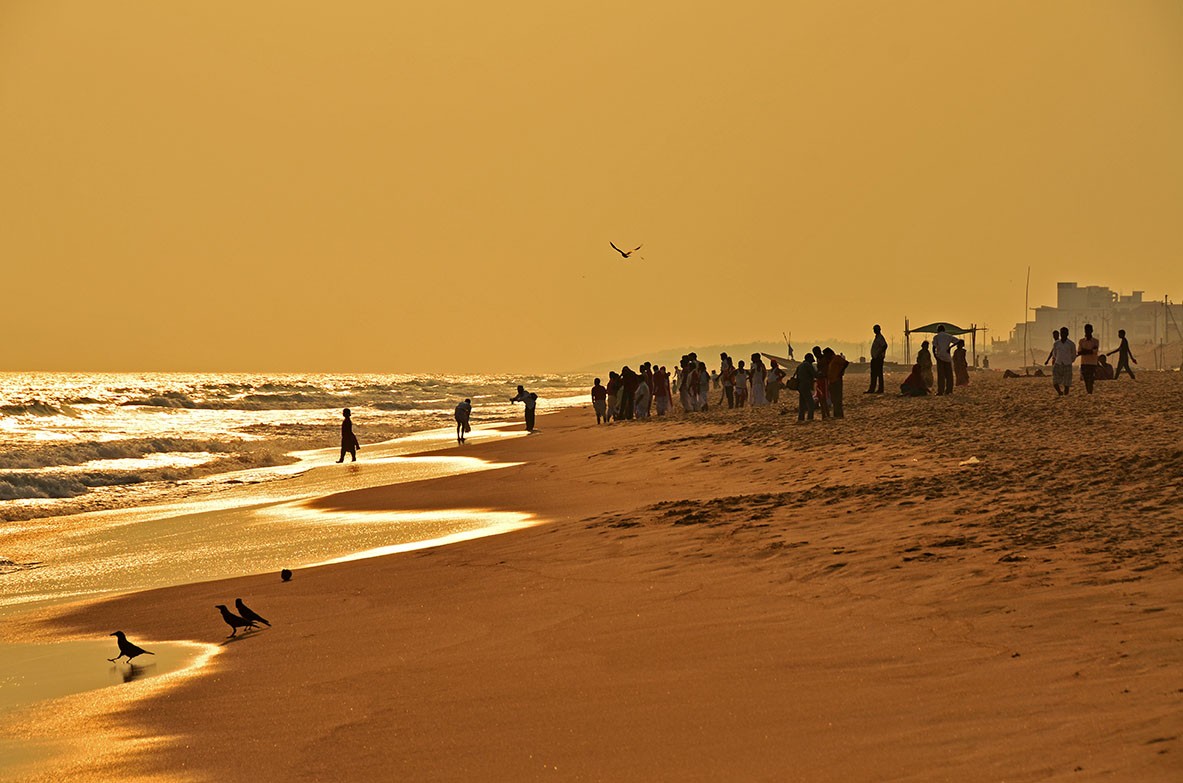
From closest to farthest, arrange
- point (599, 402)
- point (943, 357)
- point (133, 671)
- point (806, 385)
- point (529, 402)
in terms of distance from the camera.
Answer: point (133, 671), point (806, 385), point (943, 357), point (529, 402), point (599, 402)

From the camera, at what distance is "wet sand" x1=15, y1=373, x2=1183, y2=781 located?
18.6ft

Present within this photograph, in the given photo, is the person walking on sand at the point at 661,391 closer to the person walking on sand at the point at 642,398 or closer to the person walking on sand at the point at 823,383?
the person walking on sand at the point at 642,398

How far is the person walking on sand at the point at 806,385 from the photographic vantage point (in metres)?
25.8

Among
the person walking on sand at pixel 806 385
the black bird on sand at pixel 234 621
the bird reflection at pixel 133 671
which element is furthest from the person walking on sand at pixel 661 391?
the bird reflection at pixel 133 671

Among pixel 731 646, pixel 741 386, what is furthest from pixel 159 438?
pixel 731 646

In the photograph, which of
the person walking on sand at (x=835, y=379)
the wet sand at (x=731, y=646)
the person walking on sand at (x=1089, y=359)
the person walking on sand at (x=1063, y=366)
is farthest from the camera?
the person walking on sand at (x=1063, y=366)

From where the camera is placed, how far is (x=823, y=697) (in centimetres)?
641

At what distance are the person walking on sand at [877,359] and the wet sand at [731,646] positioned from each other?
12.4 metres

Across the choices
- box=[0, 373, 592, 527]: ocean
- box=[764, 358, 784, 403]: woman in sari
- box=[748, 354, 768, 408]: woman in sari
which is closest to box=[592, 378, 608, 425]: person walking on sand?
box=[748, 354, 768, 408]: woman in sari

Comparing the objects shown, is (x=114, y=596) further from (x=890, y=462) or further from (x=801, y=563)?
(x=890, y=462)

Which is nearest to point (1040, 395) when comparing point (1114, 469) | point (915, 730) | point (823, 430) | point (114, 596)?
point (823, 430)

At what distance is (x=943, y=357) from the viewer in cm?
2869

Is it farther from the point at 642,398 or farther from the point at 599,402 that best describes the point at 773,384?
the point at 599,402

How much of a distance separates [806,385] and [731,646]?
61.3 feet
